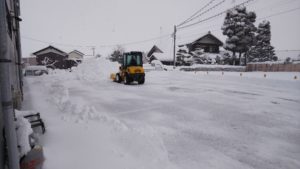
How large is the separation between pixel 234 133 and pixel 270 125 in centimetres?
162

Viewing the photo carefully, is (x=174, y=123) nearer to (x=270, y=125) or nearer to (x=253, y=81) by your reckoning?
(x=270, y=125)

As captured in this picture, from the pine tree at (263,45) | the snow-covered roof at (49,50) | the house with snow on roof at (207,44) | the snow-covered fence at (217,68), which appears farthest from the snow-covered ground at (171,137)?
the snow-covered roof at (49,50)

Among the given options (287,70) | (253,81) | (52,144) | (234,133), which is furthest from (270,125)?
(287,70)

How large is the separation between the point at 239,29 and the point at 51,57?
38954 mm

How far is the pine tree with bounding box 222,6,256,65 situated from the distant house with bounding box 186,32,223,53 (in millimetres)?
8260

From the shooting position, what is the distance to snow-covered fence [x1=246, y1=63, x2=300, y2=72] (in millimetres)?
29594

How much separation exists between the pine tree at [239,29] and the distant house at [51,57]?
35.7m

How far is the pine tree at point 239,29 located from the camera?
33.4m

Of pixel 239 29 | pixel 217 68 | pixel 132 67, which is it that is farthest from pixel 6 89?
→ pixel 239 29

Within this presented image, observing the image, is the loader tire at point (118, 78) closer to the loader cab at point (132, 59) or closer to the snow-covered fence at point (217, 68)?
the loader cab at point (132, 59)

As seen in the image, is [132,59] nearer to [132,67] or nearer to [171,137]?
[132,67]

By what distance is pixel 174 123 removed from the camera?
19.9 ft

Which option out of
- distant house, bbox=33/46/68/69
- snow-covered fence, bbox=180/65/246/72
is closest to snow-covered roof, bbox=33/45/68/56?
distant house, bbox=33/46/68/69

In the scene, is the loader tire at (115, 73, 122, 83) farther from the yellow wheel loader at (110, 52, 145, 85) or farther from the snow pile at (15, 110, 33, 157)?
the snow pile at (15, 110, 33, 157)
